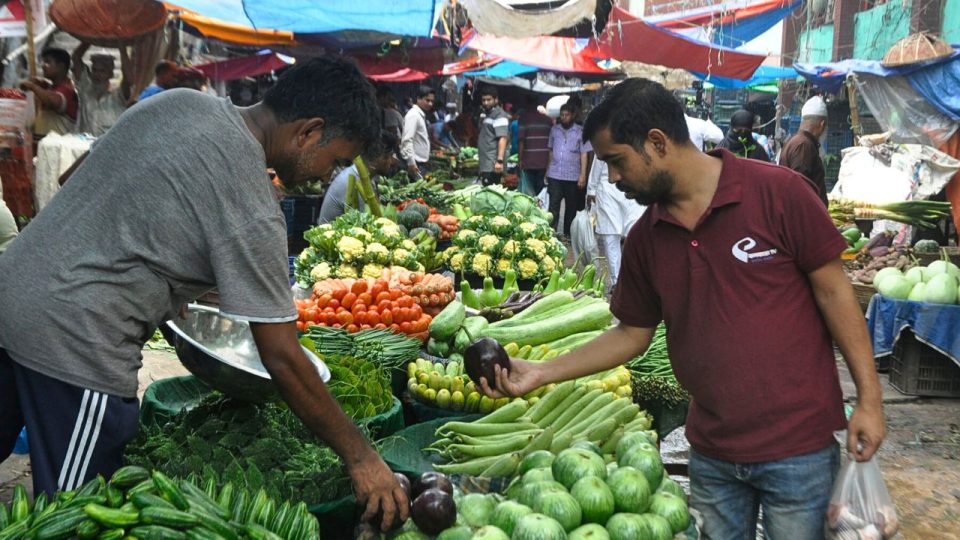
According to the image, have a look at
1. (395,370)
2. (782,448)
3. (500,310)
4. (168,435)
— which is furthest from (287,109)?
(500,310)

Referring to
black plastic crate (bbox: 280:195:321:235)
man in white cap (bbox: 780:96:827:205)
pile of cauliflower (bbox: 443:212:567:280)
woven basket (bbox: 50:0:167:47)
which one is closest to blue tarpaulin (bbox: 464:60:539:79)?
black plastic crate (bbox: 280:195:321:235)

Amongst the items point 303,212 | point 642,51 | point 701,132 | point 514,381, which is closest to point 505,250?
point 514,381

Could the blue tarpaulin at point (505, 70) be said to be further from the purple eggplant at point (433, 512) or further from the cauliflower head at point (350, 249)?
the purple eggplant at point (433, 512)

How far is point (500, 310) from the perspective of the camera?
4.73m

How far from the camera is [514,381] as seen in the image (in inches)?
109

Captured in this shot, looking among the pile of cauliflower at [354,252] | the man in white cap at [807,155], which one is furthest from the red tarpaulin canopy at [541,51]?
the pile of cauliflower at [354,252]

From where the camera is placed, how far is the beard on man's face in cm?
234

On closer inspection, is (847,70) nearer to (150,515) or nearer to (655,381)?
(655,381)

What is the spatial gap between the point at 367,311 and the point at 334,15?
12.3 feet

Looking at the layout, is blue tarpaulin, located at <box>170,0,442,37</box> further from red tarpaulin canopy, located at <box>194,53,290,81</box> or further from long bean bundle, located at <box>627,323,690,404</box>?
red tarpaulin canopy, located at <box>194,53,290,81</box>

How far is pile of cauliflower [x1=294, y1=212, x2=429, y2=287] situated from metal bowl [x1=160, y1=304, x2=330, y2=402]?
8.44 ft

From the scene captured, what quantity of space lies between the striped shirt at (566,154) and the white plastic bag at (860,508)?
10.3 m

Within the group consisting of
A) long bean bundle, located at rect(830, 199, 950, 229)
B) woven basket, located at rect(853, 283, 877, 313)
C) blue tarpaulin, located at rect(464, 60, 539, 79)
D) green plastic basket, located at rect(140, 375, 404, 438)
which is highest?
blue tarpaulin, located at rect(464, 60, 539, 79)

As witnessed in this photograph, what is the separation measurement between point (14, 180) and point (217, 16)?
2.19 metres
